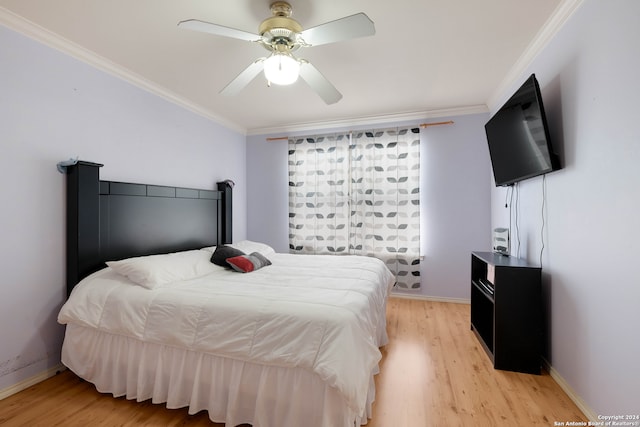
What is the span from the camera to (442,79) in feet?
9.61

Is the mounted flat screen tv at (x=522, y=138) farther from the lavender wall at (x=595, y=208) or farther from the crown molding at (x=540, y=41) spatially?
the crown molding at (x=540, y=41)

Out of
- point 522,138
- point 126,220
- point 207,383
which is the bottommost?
point 207,383

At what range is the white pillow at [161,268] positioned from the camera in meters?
2.07

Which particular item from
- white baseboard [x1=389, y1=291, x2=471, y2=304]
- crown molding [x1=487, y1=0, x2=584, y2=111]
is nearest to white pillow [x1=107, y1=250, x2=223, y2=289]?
white baseboard [x1=389, y1=291, x2=471, y2=304]

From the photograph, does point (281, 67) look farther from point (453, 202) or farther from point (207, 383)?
point (453, 202)

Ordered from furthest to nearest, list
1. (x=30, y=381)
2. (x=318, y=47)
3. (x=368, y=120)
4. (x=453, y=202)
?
(x=368, y=120) → (x=453, y=202) → (x=318, y=47) → (x=30, y=381)

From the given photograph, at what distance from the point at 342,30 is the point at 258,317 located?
1682 millimetres

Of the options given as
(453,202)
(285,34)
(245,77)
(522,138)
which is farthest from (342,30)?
(453,202)

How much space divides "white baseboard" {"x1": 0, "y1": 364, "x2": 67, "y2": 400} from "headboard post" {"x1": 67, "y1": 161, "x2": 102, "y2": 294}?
0.58 meters

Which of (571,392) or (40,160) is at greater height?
(40,160)

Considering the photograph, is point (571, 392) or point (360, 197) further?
point (360, 197)

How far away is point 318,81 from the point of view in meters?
2.15

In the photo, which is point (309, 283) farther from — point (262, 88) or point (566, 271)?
point (262, 88)

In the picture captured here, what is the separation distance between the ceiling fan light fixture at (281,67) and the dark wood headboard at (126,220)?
1.62 m
